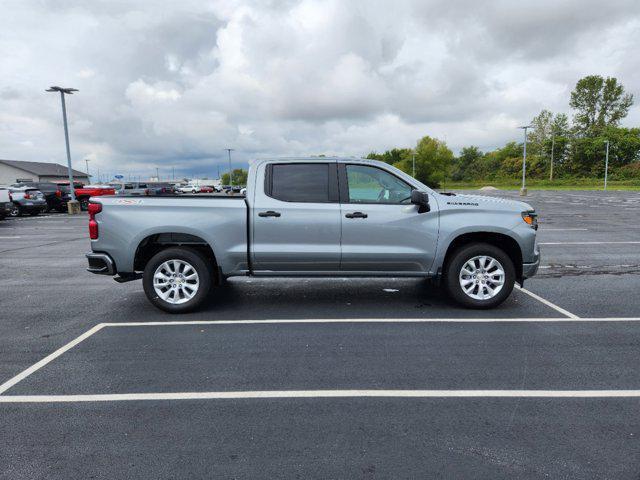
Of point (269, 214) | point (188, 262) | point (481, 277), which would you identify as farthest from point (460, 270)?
point (188, 262)

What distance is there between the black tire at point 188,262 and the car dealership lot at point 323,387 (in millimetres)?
156

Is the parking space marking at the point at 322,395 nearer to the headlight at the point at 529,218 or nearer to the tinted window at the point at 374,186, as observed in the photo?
the headlight at the point at 529,218

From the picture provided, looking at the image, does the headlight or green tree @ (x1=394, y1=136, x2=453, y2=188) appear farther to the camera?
green tree @ (x1=394, y1=136, x2=453, y2=188)

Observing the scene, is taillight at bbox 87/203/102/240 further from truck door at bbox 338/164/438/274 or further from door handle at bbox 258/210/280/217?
truck door at bbox 338/164/438/274

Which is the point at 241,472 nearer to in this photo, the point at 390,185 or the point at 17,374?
the point at 17,374

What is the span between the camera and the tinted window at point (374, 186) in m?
5.93

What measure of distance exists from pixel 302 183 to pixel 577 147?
333 feet

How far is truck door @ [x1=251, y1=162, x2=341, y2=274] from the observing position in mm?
5801

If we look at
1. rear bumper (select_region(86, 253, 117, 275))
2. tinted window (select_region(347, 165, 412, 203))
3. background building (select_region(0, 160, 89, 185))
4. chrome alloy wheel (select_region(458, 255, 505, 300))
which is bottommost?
chrome alloy wheel (select_region(458, 255, 505, 300))

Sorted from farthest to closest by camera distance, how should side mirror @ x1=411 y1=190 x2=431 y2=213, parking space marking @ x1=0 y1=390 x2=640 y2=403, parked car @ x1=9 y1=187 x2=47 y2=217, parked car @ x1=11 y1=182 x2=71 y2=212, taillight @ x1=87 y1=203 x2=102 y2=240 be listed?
parked car @ x1=11 y1=182 x2=71 y2=212
parked car @ x1=9 y1=187 x2=47 y2=217
taillight @ x1=87 y1=203 x2=102 y2=240
side mirror @ x1=411 y1=190 x2=431 y2=213
parking space marking @ x1=0 y1=390 x2=640 y2=403

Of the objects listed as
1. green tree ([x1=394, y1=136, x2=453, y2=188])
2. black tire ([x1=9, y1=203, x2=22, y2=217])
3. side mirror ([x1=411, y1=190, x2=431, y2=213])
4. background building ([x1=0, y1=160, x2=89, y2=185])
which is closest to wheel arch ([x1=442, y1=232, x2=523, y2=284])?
side mirror ([x1=411, y1=190, x2=431, y2=213])

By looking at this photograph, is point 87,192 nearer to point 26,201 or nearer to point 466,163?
point 26,201

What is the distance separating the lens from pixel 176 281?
5.93 m

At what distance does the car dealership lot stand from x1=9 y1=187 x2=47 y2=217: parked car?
66.5 ft
